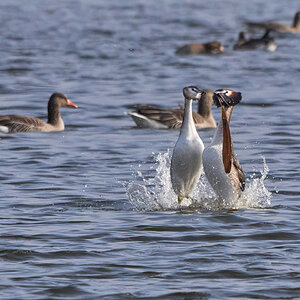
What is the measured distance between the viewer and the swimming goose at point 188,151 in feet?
34.7

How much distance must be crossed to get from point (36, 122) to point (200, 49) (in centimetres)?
1251

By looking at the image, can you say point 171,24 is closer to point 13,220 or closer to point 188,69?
point 188,69

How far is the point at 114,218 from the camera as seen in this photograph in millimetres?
10500

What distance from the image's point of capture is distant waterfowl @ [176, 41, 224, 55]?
2931cm

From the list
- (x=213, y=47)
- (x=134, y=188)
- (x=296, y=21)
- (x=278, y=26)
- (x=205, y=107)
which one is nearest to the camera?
(x=134, y=188)

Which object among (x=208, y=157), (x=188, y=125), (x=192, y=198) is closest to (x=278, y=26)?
(x=192, y=198)

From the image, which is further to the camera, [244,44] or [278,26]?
[278,26]

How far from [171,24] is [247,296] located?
3325 cm

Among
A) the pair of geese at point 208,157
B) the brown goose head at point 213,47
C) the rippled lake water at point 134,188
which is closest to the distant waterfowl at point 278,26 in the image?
the rippled lake water at point 134,188

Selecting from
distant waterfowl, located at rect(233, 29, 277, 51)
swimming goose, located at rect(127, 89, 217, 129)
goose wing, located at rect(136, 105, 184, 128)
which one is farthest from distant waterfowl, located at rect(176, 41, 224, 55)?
goose wing, located at rect(136, 105, 184, 128)

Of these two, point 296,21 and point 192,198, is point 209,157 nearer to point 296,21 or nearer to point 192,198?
point 192,198

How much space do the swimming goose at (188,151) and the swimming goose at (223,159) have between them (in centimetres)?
15

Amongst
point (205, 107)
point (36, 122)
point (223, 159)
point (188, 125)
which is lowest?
point (36, 122)

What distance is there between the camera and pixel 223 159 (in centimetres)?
1041
